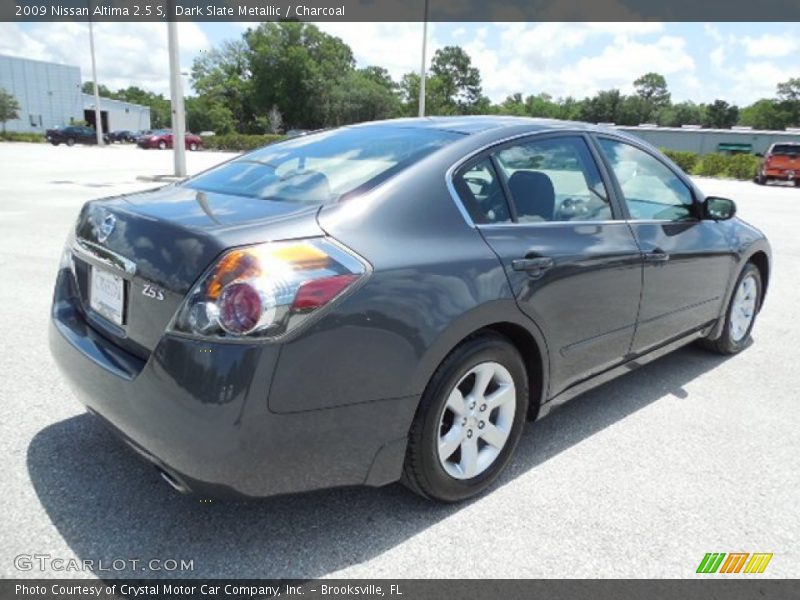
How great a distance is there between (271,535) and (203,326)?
0.93 metres

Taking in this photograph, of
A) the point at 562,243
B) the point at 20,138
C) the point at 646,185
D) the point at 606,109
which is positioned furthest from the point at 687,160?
→ the point at 606,109

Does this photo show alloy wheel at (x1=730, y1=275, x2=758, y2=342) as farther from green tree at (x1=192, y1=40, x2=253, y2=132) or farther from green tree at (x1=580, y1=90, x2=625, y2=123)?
green tree at (x1=580, y1=90, x2=625, y2=123)

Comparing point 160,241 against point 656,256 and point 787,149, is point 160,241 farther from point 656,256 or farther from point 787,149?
point 787,149

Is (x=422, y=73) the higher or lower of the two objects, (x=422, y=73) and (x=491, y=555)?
the higher

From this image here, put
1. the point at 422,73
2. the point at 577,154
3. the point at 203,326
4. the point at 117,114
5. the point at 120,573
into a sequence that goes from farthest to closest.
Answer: the point at 117,114 < the point at 422,73 < the point at 577,154 < the point at 120,573 < the point at 203,326

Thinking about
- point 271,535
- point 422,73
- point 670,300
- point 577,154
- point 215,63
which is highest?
point 215,63

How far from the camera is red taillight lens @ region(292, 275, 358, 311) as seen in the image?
1988 mm

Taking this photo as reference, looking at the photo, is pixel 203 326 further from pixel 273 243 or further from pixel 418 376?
pixel 418 376

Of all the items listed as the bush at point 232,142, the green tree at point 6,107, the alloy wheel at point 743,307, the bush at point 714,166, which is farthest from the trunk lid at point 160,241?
the green tree at point 6,107

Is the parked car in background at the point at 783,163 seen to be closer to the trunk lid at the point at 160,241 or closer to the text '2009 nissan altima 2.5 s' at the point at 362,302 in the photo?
the text '2009 nissan altima 2.5 s' at the point at 362,302

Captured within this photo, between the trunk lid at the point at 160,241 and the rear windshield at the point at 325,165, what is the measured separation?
5.8 inches

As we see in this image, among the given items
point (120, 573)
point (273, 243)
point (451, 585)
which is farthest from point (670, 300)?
point (120, 573)

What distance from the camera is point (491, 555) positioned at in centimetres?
234

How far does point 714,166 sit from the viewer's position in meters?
30.9
